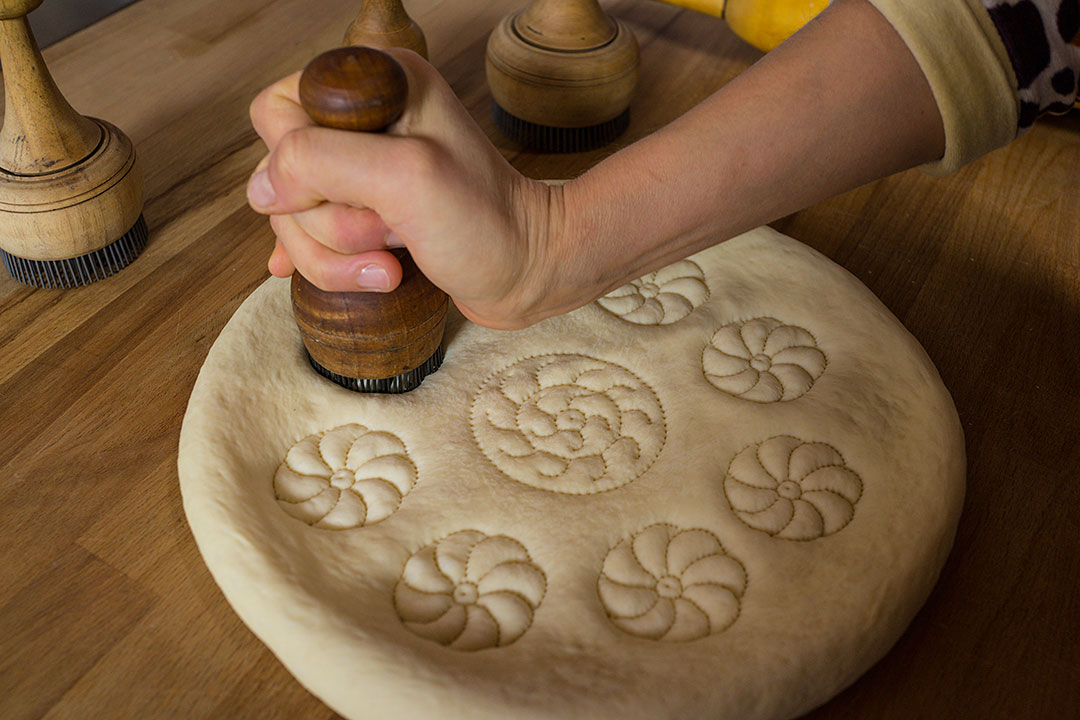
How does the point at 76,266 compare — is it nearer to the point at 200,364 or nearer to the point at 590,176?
the point at 200,364

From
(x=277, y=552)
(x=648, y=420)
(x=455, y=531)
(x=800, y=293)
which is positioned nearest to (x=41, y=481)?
(x=277, y=552)

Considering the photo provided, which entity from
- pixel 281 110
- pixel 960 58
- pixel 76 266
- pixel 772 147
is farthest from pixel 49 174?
pixel 960 58

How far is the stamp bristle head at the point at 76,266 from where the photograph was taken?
44.6 inches

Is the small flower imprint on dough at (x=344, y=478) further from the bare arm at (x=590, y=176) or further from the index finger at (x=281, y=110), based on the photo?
the index finger at (x=281, y=110)

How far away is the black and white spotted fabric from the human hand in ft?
1.38

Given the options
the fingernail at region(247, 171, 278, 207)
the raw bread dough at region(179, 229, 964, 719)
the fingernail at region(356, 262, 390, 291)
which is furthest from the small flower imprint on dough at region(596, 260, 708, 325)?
the fingernail at region(247, 171, 278, 207)

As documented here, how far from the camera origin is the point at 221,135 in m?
1.45

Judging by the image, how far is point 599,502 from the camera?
0.87 m

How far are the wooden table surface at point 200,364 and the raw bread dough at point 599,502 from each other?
0.28 ft

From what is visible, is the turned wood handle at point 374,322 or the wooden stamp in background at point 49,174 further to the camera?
the wooden stamp in background at point 49,174

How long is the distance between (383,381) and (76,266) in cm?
50

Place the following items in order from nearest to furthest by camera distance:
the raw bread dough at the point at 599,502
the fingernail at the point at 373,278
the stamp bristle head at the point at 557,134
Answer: the raw bread dough at the point at 599,502
the fingernail at the point at 373,278
the stamp bristle head at the point at 557,134

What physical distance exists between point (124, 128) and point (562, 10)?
0.76 metres

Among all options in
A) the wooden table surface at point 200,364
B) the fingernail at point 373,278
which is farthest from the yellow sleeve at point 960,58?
the fingernail at point 373,278
